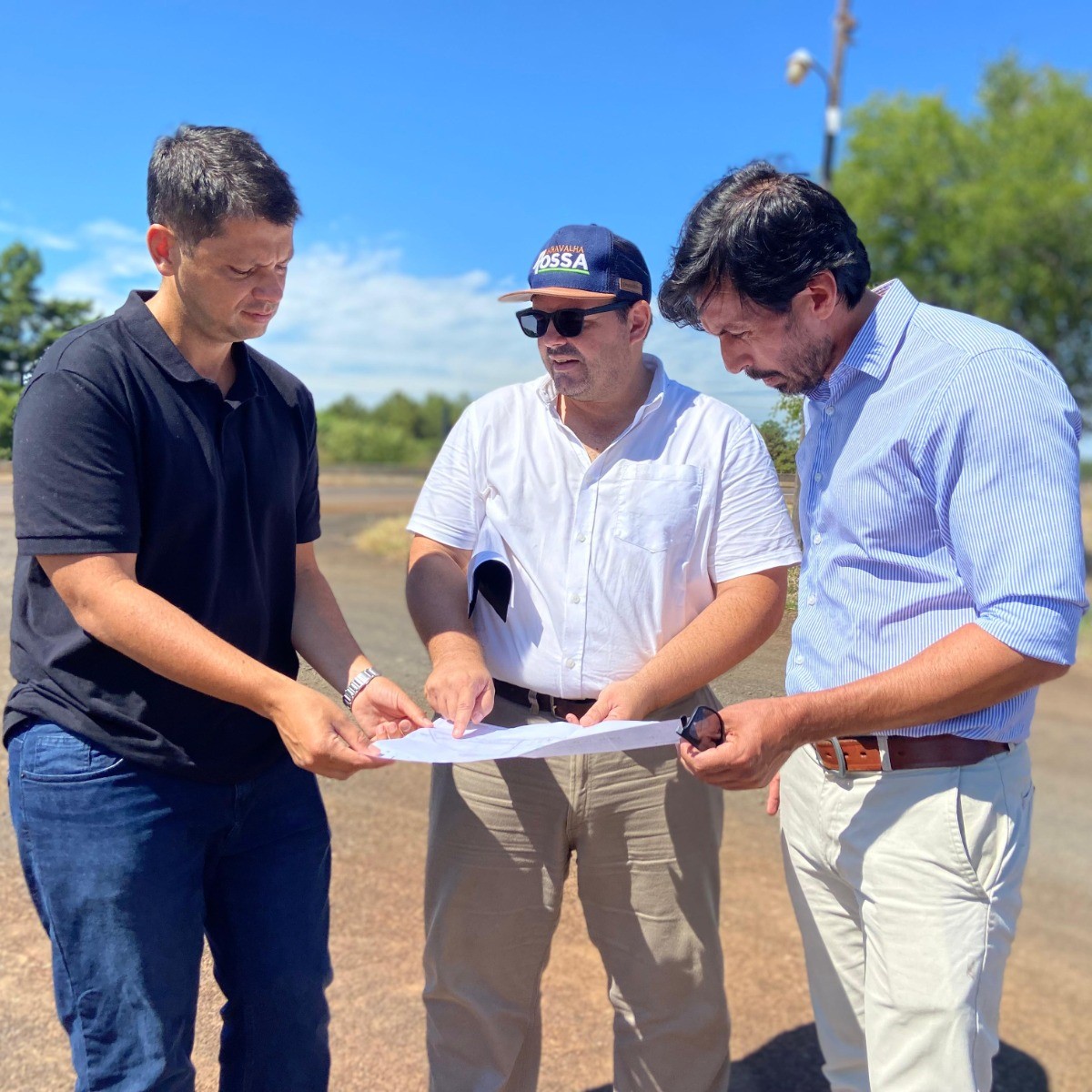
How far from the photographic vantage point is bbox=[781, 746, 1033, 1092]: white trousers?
6.20 ft

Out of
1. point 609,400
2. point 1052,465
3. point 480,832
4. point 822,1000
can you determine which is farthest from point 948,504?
point 480,832

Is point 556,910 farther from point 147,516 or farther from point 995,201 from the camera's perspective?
point 995,201

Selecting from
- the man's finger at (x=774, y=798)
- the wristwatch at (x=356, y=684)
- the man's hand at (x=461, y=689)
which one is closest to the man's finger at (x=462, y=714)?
the man's hand at (x=461, y=689)

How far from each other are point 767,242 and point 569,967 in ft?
8.82

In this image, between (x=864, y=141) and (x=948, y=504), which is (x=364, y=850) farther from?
(x=864, y=141)

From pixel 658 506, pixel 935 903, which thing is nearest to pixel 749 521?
pixel 658 506

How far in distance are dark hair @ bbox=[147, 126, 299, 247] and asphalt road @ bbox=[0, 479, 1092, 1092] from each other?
132 cm

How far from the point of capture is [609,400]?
2.49 metres

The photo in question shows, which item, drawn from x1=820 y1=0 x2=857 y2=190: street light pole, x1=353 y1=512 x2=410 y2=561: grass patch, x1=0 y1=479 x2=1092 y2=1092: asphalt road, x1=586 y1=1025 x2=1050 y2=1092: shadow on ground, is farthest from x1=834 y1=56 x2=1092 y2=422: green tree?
x1=586 y1=1025 x2=1050 y2=1092: shadow on ground

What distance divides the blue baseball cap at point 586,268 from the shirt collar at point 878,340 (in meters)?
0.60

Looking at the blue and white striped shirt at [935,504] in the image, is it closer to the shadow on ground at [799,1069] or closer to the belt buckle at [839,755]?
the belt buckle at [839,755]

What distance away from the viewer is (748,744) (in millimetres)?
1838

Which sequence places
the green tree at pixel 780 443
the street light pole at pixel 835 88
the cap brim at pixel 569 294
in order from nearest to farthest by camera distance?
the cap brim at pixel 569 294 < the green tree at pixel 780 443 < the street light pole at pixel 835 88

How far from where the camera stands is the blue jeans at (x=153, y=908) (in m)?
1.89
